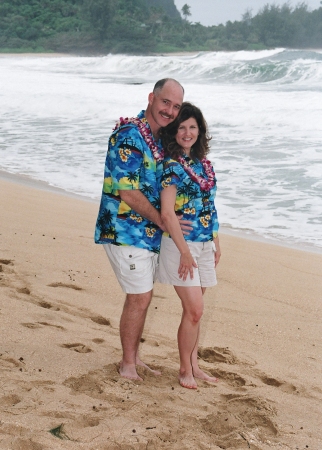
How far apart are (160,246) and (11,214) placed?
13.3 feet

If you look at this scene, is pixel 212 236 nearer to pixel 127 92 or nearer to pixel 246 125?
pixel 246 125

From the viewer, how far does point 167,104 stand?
3.25 meters

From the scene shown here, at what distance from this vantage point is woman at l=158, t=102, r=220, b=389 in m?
3.21

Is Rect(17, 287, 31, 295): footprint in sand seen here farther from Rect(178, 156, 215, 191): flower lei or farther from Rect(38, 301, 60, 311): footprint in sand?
Rect(178, 156, 215, 191): flower lei

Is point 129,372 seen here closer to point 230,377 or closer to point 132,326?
point 132,326

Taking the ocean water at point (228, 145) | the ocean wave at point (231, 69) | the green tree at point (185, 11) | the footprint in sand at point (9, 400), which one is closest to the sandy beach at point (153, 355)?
the footprint in sand at point (9, 400)

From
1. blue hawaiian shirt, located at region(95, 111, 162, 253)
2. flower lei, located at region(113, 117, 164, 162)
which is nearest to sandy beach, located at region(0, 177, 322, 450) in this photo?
blue hawaiian shirt, located at region(95, 111, 162, 253)

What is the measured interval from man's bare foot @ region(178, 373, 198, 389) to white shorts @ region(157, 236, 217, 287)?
50cm

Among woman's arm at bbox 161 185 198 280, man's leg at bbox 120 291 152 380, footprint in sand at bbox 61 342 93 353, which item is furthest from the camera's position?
footprint in sand at bbox 61 342 93 353

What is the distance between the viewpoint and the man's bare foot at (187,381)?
3.45 metres

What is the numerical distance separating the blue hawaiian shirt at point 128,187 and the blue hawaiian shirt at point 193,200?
0.28 feet

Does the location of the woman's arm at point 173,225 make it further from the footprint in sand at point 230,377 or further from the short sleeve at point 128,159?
the footprint in sand at point 230,377

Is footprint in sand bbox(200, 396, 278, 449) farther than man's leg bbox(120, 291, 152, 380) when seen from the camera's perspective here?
No

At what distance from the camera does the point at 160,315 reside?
464 cm
